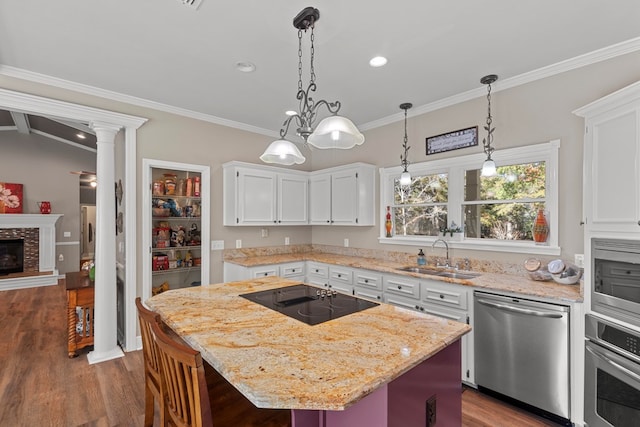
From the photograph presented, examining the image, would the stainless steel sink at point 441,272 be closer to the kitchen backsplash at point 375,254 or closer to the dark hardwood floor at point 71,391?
the kitchen backsplash at point 375,254

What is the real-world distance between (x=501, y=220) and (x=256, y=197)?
9.57 ft

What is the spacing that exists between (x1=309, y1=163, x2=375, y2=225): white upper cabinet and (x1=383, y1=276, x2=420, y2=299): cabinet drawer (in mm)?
1045

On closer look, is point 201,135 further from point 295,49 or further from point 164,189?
point 295,49

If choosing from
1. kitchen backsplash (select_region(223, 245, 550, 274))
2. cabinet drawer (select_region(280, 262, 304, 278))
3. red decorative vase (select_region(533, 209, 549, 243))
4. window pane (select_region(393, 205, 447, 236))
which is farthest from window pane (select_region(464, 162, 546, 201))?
cabinet drawer (select_region(280, 262, 304, 278))

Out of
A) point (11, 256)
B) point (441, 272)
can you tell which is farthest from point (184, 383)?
point (11, 256)

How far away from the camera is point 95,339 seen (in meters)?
3.21

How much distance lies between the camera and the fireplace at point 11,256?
6585 mm

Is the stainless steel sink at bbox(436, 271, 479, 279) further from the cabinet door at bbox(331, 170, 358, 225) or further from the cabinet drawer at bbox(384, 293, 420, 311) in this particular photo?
the cabinet door at bbox(331, 170, 358, 225)

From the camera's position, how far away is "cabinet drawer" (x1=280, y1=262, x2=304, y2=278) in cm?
399

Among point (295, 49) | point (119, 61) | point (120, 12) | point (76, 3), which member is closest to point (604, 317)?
point (295, 49)

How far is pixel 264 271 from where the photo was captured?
150 inches

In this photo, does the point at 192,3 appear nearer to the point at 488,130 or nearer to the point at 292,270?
the point at 488,130

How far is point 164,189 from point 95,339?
176 centimetres

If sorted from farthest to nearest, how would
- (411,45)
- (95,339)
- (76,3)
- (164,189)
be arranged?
(164,189) < (95,339) < (411,45) < (76,3)
